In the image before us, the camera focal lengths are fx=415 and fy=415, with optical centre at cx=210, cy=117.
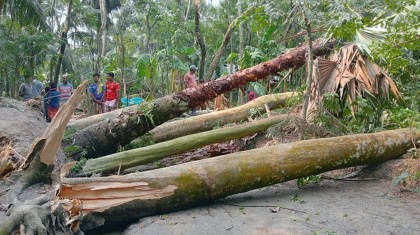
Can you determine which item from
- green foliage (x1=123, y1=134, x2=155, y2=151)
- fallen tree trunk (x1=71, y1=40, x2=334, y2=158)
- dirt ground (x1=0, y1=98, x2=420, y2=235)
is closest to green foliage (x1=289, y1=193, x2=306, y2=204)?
dirt ground (x1=0, y1=98, x2=420, y2=235)

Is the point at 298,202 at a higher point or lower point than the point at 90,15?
lower

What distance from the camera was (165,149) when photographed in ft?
23.0

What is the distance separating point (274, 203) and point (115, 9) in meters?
23.9

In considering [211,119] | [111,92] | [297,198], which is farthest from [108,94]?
[297,198]

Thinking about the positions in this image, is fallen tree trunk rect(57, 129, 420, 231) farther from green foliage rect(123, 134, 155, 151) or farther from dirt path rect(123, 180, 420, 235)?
green foliage rect(123, 134, 155, 151)

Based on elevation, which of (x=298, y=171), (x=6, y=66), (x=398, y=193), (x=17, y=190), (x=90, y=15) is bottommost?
(x=398, y=193)

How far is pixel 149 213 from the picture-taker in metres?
4.51

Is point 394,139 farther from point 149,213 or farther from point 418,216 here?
point 149,213

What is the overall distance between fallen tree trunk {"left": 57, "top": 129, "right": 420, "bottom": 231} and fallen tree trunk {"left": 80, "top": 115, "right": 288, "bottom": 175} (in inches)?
67.0

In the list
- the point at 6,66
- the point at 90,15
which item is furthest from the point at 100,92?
the point at 90,15

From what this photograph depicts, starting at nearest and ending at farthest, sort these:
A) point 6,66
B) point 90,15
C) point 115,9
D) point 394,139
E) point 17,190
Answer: point 17,190 → point 394,139 → point 6,66 → point 90,15 → point 115,9

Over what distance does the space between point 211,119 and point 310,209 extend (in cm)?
453

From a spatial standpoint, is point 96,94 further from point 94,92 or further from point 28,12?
point 28,12

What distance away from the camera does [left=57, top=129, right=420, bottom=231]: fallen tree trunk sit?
13.9 ft
